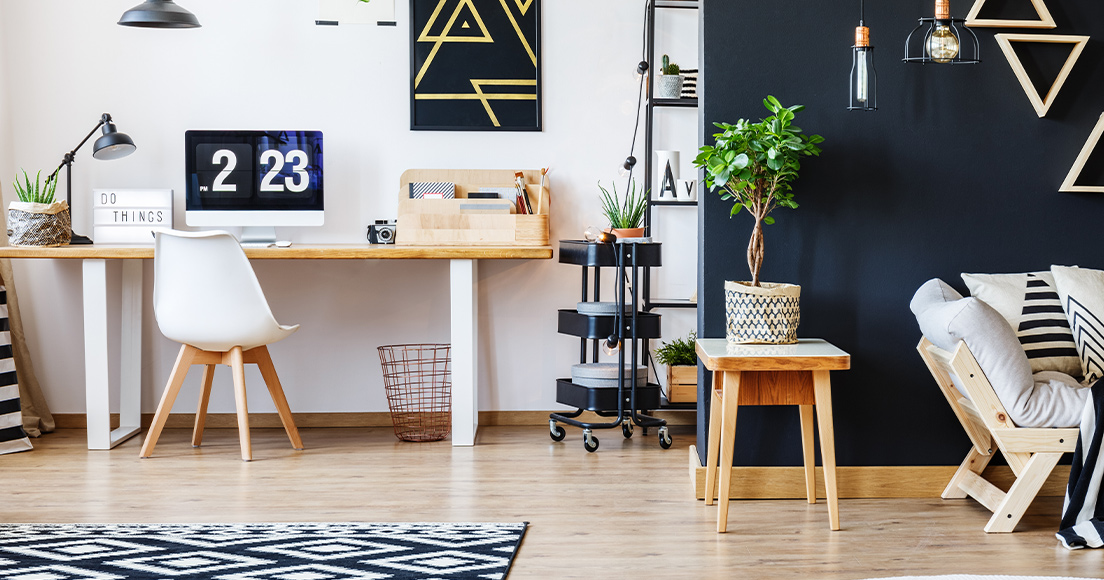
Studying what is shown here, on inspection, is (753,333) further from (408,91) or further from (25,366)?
(25,366)

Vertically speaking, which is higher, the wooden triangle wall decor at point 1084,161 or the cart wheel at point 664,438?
the wooden triangle wall decor at point 1084,161

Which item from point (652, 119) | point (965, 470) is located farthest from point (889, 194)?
point (652, 119)

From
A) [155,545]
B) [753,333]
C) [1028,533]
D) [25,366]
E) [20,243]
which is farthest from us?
[25,366]

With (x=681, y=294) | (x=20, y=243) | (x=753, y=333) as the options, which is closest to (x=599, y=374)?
(x=681, y=294)

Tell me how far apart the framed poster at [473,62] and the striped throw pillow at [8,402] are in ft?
5.92

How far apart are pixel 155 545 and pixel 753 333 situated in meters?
1.75

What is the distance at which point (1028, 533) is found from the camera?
2574 millimetres

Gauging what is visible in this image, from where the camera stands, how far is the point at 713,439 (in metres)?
2.73

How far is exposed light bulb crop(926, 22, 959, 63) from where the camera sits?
2.65 meters

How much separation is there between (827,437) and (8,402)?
301 centimetres

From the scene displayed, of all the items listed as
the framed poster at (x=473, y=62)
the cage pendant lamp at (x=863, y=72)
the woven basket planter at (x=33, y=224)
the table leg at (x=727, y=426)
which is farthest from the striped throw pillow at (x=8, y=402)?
the cage pendant lamp at (x=863, y=72)

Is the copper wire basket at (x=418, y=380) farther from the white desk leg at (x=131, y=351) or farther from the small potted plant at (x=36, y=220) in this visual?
the small potted plant at (x=36, y=220)

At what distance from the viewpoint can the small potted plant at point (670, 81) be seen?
3.82m

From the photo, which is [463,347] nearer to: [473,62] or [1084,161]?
[473,62]
